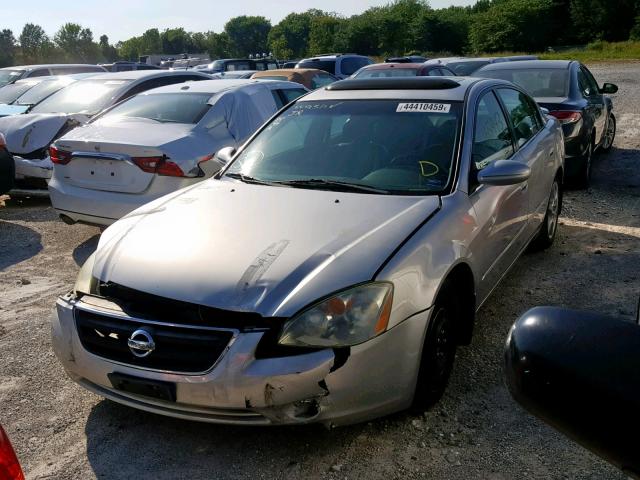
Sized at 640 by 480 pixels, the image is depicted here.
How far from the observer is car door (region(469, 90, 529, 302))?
364 cm

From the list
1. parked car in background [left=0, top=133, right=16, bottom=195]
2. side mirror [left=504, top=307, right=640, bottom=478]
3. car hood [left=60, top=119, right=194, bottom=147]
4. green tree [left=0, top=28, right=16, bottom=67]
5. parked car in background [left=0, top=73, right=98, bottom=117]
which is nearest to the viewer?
side mirror [left=504, top=307, right=640, bottom=478]

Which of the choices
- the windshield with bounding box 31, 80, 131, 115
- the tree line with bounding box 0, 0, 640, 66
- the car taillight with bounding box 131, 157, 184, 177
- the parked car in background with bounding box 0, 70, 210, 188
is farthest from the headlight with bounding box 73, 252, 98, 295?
the tree line with bounding box 0, 0, 640, 66

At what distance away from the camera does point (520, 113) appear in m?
5.04

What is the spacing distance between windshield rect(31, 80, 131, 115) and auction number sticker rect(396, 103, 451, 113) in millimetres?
5122

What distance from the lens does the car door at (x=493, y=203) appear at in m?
3.64

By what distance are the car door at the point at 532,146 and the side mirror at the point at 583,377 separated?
3605 millimetres

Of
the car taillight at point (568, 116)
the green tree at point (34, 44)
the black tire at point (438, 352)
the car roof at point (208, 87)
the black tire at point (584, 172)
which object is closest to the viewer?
the black tire at point (438, 352)

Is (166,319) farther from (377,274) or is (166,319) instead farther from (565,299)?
(565,299)

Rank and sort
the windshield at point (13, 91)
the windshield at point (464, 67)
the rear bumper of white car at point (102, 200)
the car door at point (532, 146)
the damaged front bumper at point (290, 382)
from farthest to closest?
the windshield at point (464, 67), the windshield at point (13, 91), the rear bumper of white car at point (102, 200), the car door at point (532, 146), the damaged front bumper at point (290, 382)

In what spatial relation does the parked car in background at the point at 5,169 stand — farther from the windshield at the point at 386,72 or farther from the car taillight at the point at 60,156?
the windshield at the point at 386,72

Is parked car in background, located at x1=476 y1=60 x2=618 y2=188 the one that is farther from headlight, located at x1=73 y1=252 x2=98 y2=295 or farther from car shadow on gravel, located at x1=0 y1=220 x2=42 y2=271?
car shadow on gravel, located at x1=0 y1=220 x2=42 y2=271

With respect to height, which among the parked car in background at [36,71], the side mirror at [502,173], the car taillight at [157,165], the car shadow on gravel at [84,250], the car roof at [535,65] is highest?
the parked car in background at [36,71]

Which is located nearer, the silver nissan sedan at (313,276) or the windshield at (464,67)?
the silver nissan sedan at (313,276)

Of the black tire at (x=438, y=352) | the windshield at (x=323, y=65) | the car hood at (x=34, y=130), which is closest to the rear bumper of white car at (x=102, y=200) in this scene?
the car hood at (x=34, y=130)
